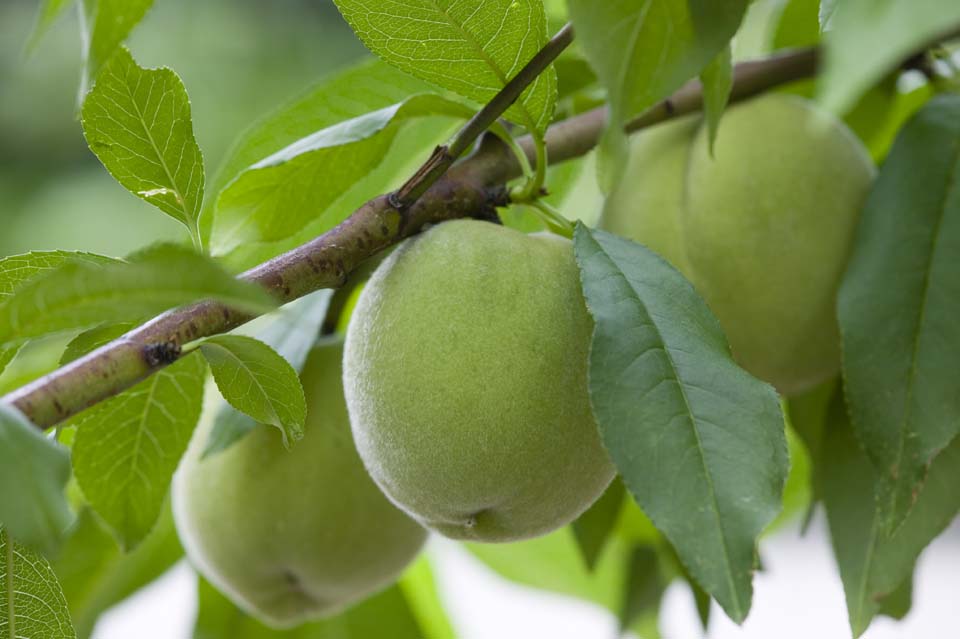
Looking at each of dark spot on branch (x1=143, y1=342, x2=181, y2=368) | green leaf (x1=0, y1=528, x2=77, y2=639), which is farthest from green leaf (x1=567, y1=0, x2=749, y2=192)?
green leaf (x1=0, y1=528, x2=77, y2=639)

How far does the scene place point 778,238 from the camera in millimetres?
573

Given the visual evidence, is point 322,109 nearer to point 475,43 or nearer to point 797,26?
point 475,43

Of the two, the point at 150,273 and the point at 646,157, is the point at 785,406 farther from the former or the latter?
the point at 150,273

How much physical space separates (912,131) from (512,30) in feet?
0.78

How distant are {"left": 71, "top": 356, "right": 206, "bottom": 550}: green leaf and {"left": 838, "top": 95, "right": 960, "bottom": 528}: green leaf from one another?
0.29 metres

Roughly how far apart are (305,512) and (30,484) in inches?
10.8

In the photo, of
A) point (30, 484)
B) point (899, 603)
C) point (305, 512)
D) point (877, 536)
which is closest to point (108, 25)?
point (30, 484)

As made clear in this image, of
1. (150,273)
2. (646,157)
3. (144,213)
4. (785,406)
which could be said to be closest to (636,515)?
(785,406)

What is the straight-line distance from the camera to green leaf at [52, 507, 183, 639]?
29.2 inches

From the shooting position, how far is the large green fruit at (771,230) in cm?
57

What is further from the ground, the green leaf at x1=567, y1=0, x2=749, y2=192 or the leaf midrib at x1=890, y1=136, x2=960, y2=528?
the green leaf at x1=567, y1=0, x2=749, y2=192

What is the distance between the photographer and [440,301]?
1.42 feet

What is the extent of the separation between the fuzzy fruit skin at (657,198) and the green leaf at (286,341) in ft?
0.51

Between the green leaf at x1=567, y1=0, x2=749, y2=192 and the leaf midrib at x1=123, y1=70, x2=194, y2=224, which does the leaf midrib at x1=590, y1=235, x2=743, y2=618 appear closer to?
the green leaf at x1=567, y1=0, x2=749, y2=192
